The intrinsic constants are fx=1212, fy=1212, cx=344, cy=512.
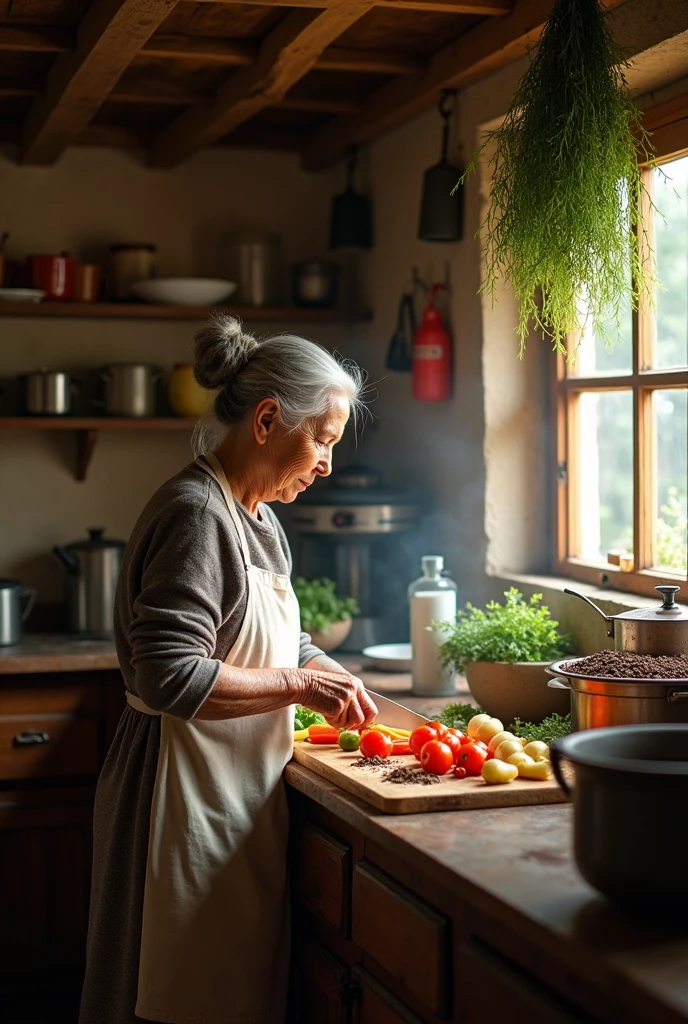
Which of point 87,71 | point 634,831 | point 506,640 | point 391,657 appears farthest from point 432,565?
point 634,831

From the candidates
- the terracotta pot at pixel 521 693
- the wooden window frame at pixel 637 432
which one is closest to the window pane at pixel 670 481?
the wooden window frame at pixel 637 432

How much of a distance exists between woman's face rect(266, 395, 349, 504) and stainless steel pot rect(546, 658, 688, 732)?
0.58 m

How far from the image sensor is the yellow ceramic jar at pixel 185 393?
149 inches

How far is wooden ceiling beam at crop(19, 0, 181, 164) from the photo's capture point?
2568mm

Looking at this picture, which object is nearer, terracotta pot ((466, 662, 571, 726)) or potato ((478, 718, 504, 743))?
potato ((478, 718, 504, 743))

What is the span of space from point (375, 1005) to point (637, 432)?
53.7 inches

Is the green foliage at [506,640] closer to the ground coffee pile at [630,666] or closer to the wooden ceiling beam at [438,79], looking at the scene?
the ground coffee pile at [630,666]

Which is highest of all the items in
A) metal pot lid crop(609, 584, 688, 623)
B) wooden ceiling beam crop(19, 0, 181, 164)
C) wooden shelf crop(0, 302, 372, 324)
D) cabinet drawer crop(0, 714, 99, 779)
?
wooden ceiling beam crop(19, 0, 181, 164)

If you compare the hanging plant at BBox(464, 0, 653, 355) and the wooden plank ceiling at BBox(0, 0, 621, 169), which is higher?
the wooden plank ceiling at BBox(0, 0, 621, 169)

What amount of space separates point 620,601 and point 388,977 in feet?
3.38

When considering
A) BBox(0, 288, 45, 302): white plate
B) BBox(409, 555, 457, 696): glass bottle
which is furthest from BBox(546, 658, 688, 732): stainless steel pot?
BBox(0, 288, 45, 302): white plate

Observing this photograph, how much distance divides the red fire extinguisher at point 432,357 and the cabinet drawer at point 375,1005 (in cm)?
176

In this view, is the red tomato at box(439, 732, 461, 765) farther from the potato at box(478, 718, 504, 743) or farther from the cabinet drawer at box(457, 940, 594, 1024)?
the cabinet drawer at box(457, 940, 594, 1024)

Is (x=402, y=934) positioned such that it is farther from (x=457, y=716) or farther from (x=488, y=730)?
(x=457, y=716)
